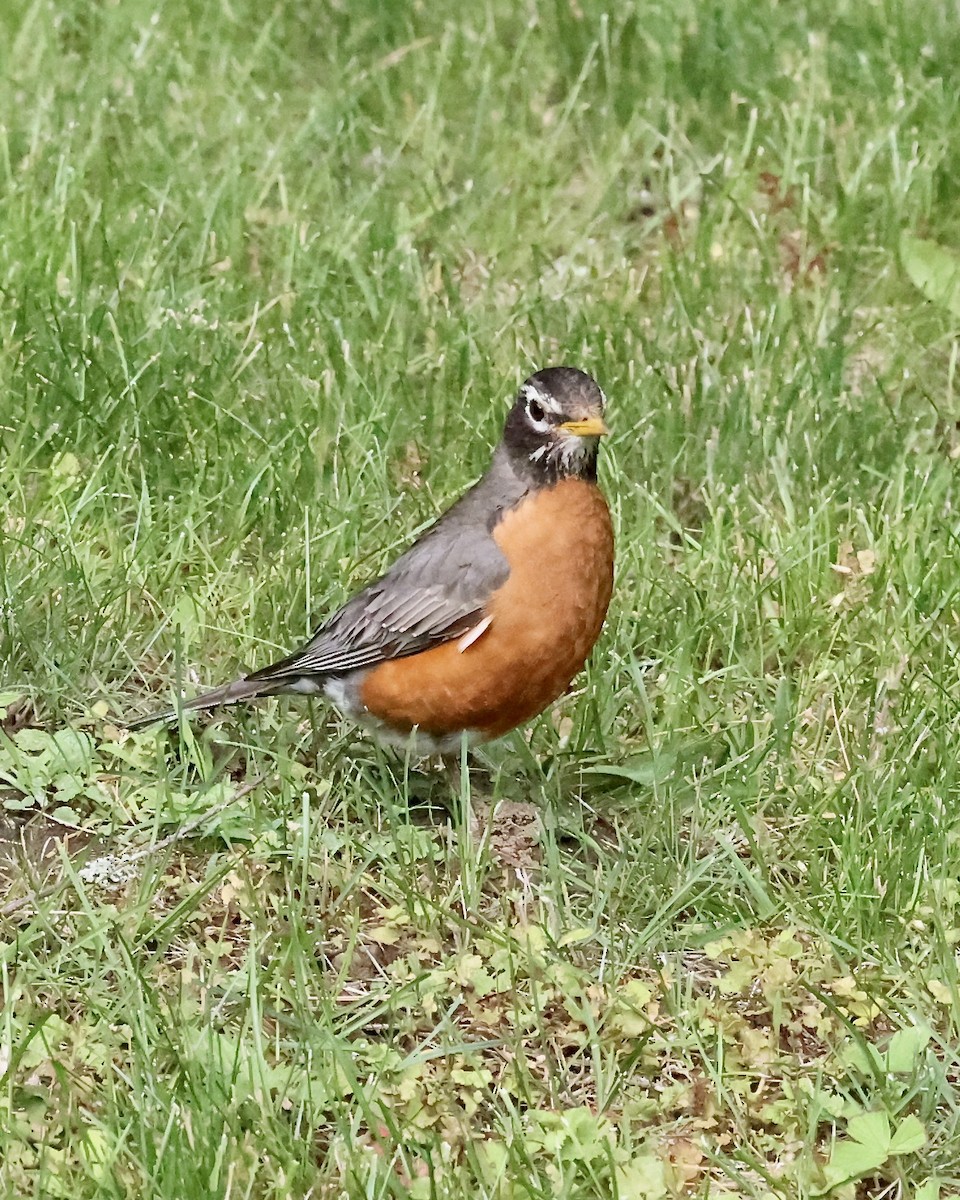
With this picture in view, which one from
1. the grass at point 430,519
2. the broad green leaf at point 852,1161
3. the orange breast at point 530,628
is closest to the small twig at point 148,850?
the grass at point 430,519

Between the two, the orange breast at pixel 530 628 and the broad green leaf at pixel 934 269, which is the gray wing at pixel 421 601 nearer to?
the orange breast at pixel 530 628

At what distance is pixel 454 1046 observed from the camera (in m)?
3.08

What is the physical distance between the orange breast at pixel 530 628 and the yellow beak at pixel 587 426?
0.13 m

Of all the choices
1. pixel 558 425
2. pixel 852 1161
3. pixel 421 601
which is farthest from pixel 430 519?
pixel 852 1161

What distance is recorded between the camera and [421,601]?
385 centimetres

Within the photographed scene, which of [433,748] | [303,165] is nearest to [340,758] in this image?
[433,748]

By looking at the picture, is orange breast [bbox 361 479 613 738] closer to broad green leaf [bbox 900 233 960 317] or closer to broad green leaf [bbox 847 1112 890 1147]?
broad green leaf [bbox 847 1112 890 1147]

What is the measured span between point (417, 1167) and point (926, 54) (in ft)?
17.0

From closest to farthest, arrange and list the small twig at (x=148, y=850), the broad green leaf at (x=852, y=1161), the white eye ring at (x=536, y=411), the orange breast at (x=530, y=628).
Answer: the broad green leaf at (x=852, y=1161) → the small twig at (x=148, y=850) → the orange breast at (x=530, y=628) → the white eye ring at (x=536, y=411)

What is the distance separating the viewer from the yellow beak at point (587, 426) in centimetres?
369

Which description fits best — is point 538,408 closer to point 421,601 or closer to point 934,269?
point 421,601

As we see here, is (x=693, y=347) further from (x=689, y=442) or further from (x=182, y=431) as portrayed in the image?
(x=182, y=431)

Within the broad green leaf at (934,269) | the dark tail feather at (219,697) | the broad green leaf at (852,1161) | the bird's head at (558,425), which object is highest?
the bird's head at (558,425)

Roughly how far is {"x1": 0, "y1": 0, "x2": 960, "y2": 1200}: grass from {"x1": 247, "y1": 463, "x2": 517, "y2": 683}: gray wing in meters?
0.24
